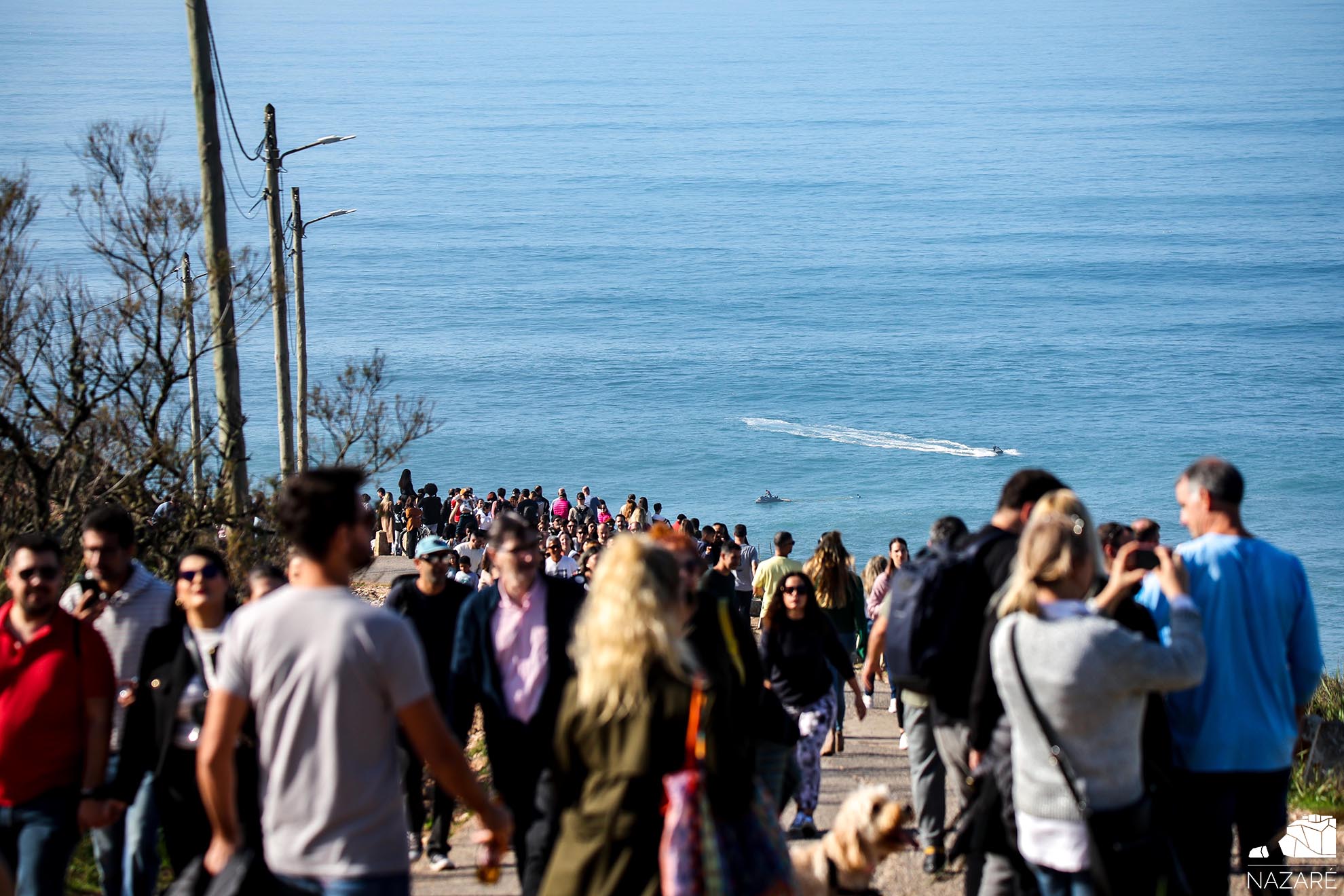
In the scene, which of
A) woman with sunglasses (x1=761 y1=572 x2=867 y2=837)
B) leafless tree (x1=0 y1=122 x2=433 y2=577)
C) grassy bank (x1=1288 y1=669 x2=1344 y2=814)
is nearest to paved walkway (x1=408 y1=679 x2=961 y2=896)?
woman with sunglasses (x1=761 y1=572 x2=867 y2=837)

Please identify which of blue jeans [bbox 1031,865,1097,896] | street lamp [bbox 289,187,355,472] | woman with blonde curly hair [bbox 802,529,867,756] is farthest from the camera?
street lamp [bbox 289,187,355,472]

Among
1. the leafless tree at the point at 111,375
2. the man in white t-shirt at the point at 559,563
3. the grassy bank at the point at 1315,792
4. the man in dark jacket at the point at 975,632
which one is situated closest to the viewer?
the man in dark jacket at the point at 975,632

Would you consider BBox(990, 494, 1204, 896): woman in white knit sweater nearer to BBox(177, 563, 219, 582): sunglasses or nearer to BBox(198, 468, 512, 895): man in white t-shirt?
BBox(198, 468, 512, 895): man in white t-shirt

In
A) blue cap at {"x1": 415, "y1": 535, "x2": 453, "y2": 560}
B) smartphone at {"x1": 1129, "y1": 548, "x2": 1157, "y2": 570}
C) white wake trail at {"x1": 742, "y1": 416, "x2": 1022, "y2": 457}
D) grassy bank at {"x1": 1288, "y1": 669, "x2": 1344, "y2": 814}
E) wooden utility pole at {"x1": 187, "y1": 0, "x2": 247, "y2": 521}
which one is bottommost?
white wake trail at {"x1": 742, "y1": 416, "x2": 1022, "y2": 457}

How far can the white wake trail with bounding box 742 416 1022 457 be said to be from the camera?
8712 centimetres

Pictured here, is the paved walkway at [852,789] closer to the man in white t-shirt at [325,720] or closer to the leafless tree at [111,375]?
the man in white t-shirt at [325,720]

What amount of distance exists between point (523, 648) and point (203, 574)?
3.73ft

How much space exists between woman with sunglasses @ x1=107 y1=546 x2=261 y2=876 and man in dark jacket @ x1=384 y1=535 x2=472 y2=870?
1.66 metres

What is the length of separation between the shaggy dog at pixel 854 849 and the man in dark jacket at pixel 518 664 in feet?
3.62

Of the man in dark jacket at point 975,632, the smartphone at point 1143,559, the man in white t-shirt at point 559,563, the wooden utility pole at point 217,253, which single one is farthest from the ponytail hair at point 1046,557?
the wooden utility pole at point 217,253

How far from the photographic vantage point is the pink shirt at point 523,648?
4.96 m

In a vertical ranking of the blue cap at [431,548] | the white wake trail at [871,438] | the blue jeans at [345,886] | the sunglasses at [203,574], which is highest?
the sunglasses at [203,574]

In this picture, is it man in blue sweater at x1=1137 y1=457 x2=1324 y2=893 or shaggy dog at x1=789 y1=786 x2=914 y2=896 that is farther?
shaggy dog at x1=789 y1=786 x2=914 y2=896

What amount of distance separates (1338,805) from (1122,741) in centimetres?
360
